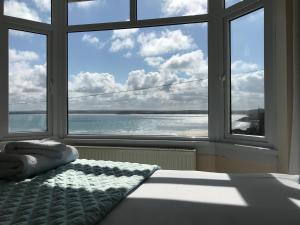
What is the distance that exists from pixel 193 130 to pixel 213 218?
7.29ft

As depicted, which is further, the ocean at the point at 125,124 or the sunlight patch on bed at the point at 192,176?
the ocean at the point at 125,124

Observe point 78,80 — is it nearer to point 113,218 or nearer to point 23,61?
point 23,61

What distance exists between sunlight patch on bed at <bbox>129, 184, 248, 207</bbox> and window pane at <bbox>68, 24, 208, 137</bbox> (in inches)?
72.5

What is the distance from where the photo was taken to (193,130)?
319 cm

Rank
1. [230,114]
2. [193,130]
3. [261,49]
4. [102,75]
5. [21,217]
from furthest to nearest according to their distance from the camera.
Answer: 1. [102,75]
2. [193,130]
3. [230,114]
4. [261,49]
5. [21,217]

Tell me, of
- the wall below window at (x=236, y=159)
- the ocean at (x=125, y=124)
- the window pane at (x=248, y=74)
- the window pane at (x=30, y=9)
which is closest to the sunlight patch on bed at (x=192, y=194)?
the wall below window at (x=236, y=159)

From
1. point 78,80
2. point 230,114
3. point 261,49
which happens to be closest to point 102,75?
point 78,80

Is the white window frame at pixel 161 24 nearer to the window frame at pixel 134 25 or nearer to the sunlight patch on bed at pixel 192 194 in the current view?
the window frame at pixel 134 25

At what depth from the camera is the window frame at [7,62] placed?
10.2ft

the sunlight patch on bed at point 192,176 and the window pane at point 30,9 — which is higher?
the window pane at point 30,9

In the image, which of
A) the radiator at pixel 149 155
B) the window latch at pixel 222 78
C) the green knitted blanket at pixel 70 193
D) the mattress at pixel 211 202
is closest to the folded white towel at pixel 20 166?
the green knitted blanket at pixel 70 193

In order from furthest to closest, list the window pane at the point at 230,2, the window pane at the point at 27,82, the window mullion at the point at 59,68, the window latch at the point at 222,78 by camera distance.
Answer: the window mullion at the point at 59,68
the window pane at the point at 27,82
the window latch at the point at 222,78
the window pane at the point at 230,2

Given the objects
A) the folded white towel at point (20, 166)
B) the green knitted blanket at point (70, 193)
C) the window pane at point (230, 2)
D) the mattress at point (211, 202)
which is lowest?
the mattress at point (211, 202)

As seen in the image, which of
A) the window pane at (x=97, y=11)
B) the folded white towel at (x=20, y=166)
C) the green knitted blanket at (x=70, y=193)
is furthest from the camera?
the window pane at (x=97, y=11)
